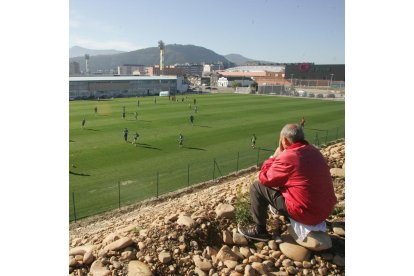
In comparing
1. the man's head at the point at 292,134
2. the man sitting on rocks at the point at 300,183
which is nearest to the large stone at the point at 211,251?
the man sitting on rocks at the point at 300,183

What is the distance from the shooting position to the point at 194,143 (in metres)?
22.8

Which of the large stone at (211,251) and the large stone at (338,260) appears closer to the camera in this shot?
the large stone at (338,260)

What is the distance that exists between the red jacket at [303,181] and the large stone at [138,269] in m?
A: 1.31

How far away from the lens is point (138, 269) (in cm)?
314

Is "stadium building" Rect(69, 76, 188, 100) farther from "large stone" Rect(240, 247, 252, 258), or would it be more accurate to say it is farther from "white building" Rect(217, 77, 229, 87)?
"large stone" Rect(240, 247, 252, 258)

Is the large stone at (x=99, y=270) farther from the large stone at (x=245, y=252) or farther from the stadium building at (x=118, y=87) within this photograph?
the stadium building at (x=118, y=87)

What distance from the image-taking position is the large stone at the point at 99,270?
10.4 feet

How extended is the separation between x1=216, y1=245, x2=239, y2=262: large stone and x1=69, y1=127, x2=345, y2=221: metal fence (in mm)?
8582

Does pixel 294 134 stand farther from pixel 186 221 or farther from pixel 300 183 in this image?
pixel 186 221

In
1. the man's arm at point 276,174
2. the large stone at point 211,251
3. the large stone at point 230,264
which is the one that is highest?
the man's arm at point 276,174

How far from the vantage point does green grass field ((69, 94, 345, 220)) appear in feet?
45.8

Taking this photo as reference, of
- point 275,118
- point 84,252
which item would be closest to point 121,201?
point 84,252

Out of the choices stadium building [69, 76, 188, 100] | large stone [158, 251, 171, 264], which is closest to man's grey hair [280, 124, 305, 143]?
large stone [158, 251, 171, 264]
